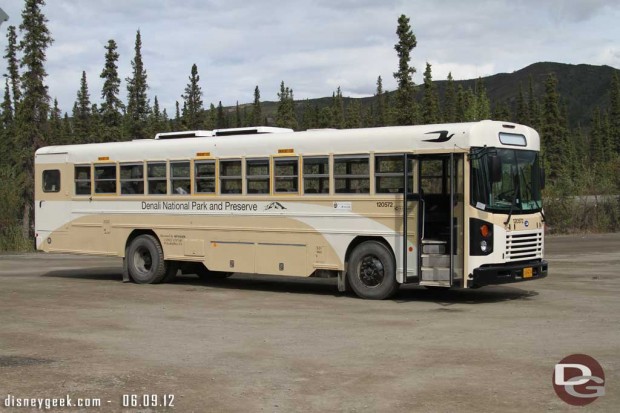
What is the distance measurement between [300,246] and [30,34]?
122 feet

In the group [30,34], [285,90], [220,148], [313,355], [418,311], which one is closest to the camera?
[313,355]

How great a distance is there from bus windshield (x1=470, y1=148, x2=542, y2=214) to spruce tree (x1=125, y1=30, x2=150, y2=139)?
214ft

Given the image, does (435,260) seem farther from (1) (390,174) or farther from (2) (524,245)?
(1) (390,174)

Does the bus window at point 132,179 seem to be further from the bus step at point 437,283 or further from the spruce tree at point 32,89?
the spruce tree at point 32,89

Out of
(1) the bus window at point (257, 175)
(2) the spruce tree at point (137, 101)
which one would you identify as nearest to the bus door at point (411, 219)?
(1) the bus window at point (257, 175)

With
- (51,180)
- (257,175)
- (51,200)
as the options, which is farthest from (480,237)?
(51,180)

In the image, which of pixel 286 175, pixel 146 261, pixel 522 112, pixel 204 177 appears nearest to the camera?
pixel 286 175

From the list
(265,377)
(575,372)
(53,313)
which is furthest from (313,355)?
(53,313)

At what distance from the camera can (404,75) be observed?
62.9 meters

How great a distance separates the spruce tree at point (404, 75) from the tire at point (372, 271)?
156ft

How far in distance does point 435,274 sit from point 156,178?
7.15 m

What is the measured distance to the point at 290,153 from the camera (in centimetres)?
1543

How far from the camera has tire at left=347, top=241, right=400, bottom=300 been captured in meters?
14.1

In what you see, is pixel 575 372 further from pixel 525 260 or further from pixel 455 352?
pixel 525 260
